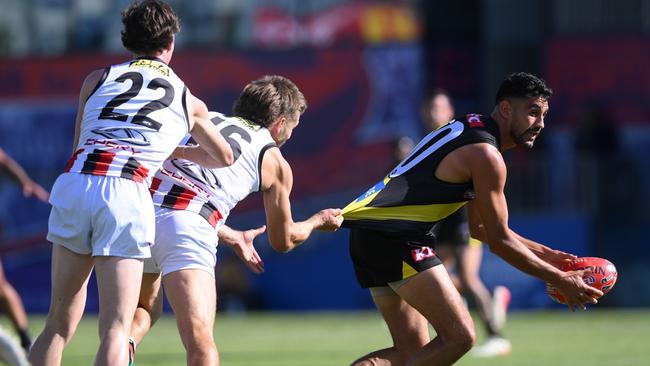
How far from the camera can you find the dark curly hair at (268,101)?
25.2 feet

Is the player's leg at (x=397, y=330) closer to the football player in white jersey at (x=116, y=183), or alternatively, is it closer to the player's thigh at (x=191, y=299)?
the player's thigh at (x=191, y=299)

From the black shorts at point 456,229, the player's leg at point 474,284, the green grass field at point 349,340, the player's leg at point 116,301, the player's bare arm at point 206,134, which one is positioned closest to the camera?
the player's leg at point 116,301

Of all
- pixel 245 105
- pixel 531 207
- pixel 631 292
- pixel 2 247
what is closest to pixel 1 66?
pixel 2 247

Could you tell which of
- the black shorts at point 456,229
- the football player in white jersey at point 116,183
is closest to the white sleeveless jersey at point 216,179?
the football player in white jersey at point 116,183

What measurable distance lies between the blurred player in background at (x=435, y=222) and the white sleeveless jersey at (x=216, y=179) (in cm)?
77

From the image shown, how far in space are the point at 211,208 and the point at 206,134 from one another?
2.19 ft

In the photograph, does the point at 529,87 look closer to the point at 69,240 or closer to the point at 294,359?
the point at 69,240

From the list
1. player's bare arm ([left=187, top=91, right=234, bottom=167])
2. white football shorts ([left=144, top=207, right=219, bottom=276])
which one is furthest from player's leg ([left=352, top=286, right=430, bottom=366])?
player's bare arm ([left=187, top=91, right=234, bottom=167])

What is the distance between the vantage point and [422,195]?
25.5 ft

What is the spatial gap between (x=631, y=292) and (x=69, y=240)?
14.9 metres

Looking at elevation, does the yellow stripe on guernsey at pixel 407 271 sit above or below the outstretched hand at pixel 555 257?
above

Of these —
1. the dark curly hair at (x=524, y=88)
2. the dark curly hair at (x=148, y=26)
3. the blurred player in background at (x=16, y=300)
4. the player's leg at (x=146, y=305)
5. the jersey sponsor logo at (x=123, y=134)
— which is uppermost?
the dark curly hair at (x=148, y=26)

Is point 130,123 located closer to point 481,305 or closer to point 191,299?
point 191,299

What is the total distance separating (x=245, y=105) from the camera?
25.5 ft
